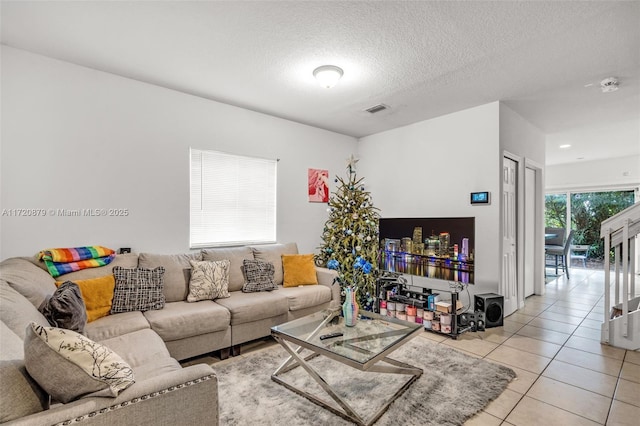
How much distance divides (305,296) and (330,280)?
0.52 metres

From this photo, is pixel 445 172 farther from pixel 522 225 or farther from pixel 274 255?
pixel 274 255

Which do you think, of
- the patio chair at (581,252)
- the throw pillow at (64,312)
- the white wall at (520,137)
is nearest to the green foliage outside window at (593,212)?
the patio chair at (581,252)

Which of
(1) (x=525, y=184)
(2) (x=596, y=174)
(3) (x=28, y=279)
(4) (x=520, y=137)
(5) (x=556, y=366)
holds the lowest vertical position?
(5) (x=556, y=366)

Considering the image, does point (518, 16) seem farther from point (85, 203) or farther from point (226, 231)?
point (85, 203)

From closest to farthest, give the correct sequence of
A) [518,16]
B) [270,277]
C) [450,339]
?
[518,16] < [450,339] < [270,277]

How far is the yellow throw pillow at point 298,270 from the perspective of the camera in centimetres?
365

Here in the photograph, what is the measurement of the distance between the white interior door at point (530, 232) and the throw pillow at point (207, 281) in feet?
14.5

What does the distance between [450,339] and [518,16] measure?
2.95 meters

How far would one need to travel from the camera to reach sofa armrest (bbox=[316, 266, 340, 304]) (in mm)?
3641

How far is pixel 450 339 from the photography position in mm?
3236

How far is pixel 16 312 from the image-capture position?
1558mm

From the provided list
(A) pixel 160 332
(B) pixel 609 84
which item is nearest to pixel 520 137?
(B) pixel 609 84

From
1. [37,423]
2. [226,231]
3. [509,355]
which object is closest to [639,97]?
[509,355]

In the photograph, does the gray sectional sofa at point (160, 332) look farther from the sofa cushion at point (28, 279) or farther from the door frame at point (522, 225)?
the door frame at point (522, 225)
